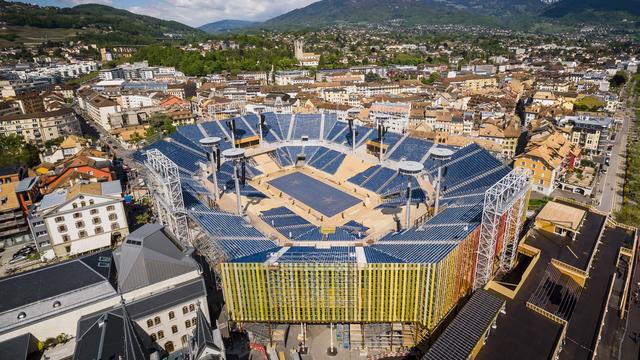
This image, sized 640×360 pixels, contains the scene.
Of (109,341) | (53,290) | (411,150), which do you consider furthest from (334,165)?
(109,341)

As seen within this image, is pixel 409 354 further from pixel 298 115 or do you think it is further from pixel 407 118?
pixel 407 118

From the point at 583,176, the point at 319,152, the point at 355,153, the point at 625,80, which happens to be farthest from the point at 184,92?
the point at 625,80

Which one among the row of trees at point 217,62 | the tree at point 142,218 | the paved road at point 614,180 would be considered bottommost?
the paved road at point 614,180

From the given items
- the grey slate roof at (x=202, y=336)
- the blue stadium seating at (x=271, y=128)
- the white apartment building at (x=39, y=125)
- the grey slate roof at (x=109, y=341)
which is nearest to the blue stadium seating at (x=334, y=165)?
the blue stadium seating at (x=271, y=128)

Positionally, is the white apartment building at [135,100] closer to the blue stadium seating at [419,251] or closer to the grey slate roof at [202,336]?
the blue stadium seating at [419,251]

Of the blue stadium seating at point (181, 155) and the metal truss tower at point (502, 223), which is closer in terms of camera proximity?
the metal truss tower at point (502, 223)

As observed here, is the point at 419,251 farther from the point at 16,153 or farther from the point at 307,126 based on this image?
the point at 16,153

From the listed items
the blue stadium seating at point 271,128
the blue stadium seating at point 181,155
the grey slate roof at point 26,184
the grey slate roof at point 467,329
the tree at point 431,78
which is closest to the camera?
the grey slate roof at point 467,329
